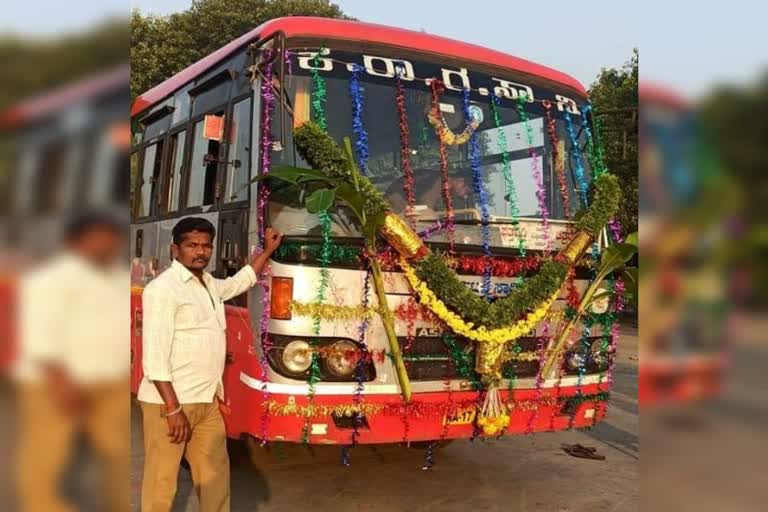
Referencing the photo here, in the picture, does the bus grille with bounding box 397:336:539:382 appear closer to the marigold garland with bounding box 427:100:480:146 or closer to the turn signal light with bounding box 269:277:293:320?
the turn signal light with bounding box 269:277:293:320

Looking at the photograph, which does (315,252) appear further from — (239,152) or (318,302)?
(239,152)

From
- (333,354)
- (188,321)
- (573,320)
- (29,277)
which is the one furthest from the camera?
(573,320)

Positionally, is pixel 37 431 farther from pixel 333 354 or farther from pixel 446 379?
pixel 446 379

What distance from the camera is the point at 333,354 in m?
3.81

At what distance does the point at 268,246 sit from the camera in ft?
12.3

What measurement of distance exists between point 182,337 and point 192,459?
66 cm

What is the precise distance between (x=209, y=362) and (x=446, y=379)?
4.43ft

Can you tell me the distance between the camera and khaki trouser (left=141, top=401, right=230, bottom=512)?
338 cm

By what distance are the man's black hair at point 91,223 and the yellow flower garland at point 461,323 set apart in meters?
2.91

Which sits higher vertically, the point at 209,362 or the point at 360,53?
the point at 360,53

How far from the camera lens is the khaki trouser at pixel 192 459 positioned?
3.38 m

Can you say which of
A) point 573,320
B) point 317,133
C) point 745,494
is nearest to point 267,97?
point 317,133

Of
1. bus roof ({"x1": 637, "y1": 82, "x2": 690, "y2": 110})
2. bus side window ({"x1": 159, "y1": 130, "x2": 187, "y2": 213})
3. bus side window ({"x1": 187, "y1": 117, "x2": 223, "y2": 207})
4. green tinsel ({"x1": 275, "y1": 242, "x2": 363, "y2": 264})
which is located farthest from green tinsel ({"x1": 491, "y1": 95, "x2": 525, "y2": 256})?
bus roof ({"x1": 637, "y1": 82, "x2": 690, "y2": 110})

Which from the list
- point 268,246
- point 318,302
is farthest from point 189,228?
point 318,302
